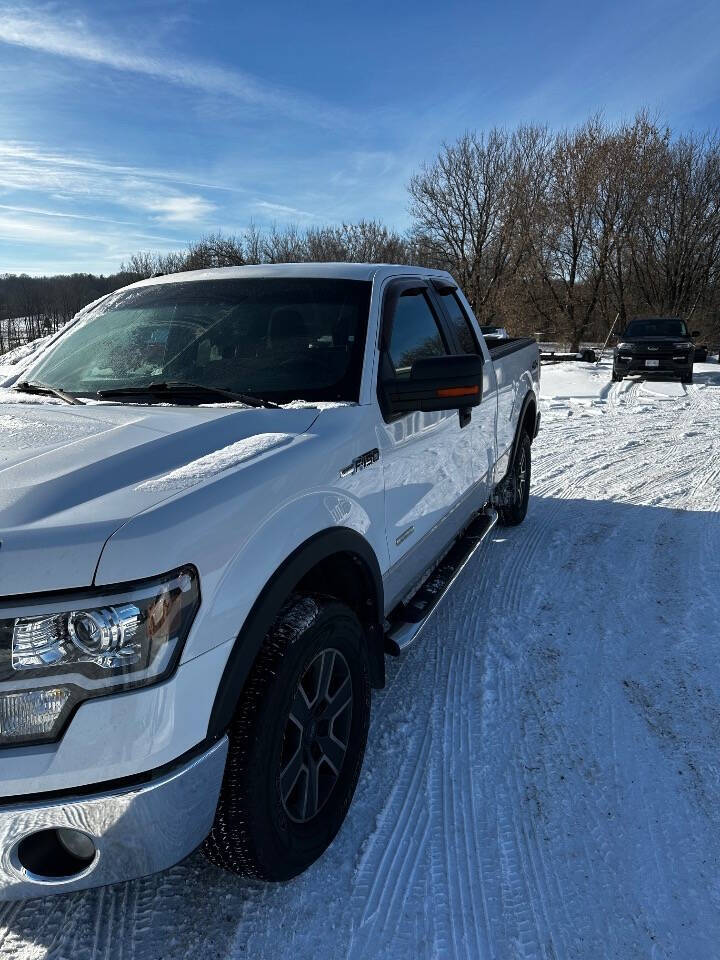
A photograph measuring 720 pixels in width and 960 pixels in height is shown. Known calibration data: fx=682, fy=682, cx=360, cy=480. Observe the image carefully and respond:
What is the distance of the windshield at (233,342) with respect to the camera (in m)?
2.66

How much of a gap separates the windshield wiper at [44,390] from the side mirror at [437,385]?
1204 mm

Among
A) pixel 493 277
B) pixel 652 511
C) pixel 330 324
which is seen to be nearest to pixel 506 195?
pixel 493 277

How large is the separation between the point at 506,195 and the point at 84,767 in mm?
42087

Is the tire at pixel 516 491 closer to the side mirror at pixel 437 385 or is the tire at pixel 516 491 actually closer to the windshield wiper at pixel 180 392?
the side mirror at pixel 437 385

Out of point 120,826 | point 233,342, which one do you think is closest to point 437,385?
point 233,342

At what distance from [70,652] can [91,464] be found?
1.89 ft

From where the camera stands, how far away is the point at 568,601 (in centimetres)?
417

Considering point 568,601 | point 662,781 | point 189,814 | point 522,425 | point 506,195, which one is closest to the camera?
point 189,814

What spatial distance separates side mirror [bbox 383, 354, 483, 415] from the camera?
249 cm

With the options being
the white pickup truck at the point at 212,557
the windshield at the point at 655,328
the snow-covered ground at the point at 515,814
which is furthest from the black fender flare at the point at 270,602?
the windshield at the point at 655,328

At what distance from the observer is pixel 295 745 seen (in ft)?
6.59

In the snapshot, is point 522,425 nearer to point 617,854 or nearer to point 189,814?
point 617,854

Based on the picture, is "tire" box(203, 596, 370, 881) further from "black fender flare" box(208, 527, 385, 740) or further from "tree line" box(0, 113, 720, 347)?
"tree line" box(0, 113, 720, 347)

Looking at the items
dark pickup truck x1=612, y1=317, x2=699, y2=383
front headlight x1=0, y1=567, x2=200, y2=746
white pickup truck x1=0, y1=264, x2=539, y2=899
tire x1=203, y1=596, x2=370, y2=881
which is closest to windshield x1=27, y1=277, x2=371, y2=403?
white pickup truck x1=0, y1=264, x2=539, y2=899
